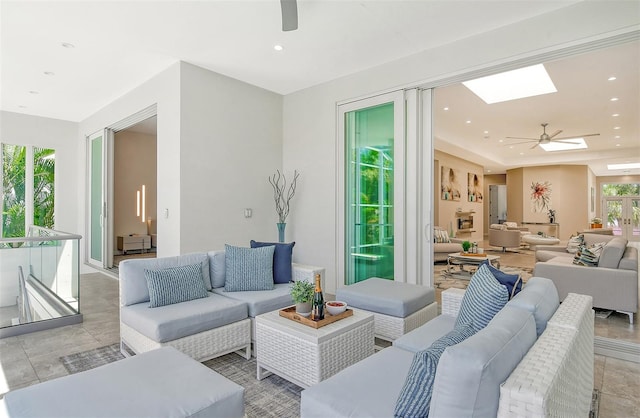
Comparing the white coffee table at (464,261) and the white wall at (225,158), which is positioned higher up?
the white wall at (225,158)

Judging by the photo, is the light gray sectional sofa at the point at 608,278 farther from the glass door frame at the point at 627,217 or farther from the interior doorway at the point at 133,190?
the glass door frame at the point at 627,217

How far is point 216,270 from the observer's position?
3.44m

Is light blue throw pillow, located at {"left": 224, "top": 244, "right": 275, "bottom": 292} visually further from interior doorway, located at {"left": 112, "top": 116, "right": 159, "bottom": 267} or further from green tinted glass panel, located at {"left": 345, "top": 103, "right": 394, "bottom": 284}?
interior doorway, located at {"left": 112, "top": 116, "right": 159, "bottom": 267}

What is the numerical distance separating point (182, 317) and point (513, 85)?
515 cm

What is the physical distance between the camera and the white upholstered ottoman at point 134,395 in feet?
4.54

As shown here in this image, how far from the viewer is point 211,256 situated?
3.46 meters

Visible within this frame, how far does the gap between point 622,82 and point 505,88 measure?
1438 millimetres

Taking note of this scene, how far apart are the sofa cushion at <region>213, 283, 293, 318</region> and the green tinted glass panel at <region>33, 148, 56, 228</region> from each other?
575 cm

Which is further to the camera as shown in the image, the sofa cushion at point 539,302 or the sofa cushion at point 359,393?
the sofa cushion at point 539,302

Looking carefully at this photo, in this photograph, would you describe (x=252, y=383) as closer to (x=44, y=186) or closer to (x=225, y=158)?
(x=225, y=158)

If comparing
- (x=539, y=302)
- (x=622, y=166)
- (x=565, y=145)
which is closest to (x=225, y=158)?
(x=539, y=302)

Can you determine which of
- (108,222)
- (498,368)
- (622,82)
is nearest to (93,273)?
(108,222)

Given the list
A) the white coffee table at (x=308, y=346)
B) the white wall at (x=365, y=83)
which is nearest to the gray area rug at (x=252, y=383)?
the white coffee table at (x=308, y=346)

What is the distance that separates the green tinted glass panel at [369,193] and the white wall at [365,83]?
23cm
